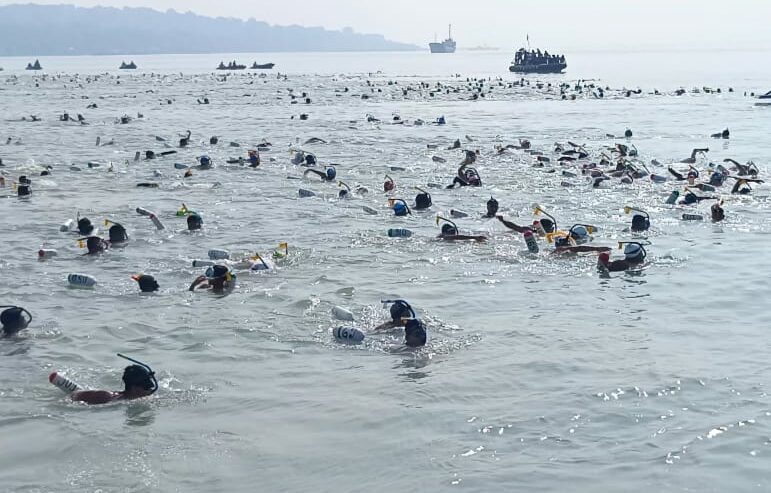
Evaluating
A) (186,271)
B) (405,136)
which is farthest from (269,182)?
(405,136)

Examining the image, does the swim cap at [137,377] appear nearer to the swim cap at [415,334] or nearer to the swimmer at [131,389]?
the swimmer at [131,389]

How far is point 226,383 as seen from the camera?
34.8 ft

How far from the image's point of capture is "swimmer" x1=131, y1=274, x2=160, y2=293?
14516mm

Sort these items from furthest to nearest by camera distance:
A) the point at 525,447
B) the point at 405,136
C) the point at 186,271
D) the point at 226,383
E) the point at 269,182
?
the point at 405,136, the point at 269,182, the point at 186,271, the point at 226,383, the point at 525,447

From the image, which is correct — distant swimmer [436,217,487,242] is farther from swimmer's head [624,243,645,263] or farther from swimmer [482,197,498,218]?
swimmer's head [624,243,645,263]

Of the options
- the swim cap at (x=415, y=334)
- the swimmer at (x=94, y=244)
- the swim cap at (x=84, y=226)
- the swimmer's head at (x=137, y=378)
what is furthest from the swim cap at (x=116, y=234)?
the swim cap at (x=415, y=334)

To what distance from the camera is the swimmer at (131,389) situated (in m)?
9.98

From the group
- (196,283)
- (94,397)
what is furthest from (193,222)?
(94,397)

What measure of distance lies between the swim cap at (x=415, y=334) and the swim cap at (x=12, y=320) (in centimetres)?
536

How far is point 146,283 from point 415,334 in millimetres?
5250

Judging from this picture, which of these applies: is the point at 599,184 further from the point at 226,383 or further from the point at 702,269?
the point at 226,383

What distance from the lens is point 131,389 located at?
1001 cm

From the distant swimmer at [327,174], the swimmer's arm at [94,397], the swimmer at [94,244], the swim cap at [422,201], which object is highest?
the distant swimmer at [327,174]

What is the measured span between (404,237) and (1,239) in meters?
8.75
